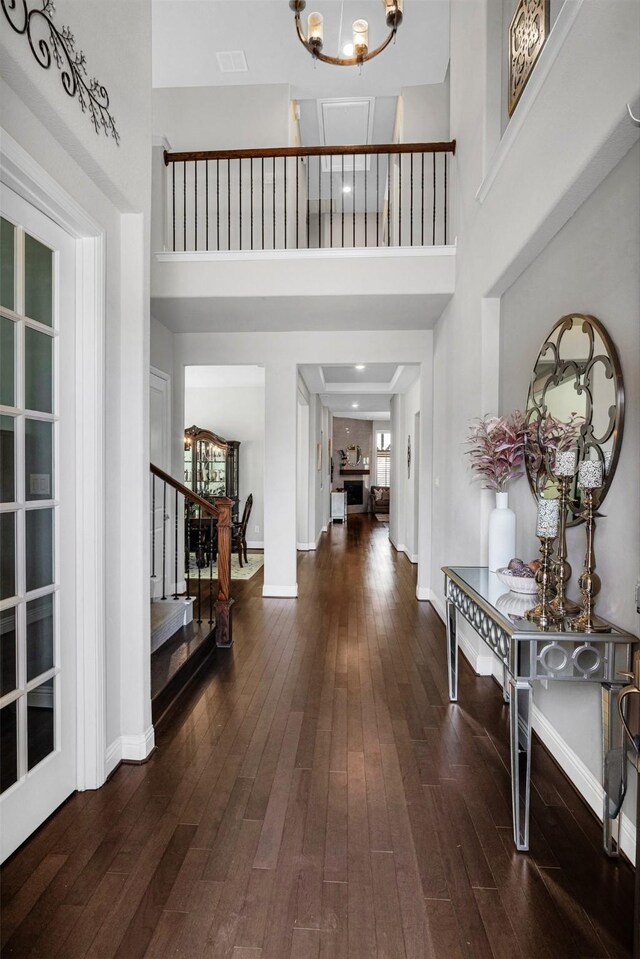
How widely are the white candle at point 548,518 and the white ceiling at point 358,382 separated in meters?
3.95

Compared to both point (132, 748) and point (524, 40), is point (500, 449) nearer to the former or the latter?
point (524, 40)

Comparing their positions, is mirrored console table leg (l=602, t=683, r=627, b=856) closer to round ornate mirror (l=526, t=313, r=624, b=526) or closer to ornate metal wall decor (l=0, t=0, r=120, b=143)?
round ornate mirror (l=526, t=313, r=624, b=526)

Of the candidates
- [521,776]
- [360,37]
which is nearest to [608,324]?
[521,776]

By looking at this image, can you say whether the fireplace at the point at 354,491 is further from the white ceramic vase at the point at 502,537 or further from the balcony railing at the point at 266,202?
the white ceramic vase at the point at 502,537

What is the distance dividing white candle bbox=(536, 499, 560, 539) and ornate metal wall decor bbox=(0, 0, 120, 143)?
234 centimetres

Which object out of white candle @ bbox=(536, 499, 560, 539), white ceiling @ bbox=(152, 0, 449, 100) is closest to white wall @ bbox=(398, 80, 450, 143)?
white ceiling @ bbox=(152, 0, 449, 100)

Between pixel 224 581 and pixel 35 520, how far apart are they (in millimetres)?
2157

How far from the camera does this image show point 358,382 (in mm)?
8383

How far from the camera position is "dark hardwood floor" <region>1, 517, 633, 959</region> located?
1.42m

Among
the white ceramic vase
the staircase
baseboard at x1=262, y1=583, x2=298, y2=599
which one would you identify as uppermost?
the white ceramic vase

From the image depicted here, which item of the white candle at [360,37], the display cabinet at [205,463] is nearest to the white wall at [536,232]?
the white candle at [360,37]

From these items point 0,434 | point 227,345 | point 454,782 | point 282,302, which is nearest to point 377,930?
point 454,782

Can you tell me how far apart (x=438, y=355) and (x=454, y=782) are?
12.4ft

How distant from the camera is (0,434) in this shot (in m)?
1.64
